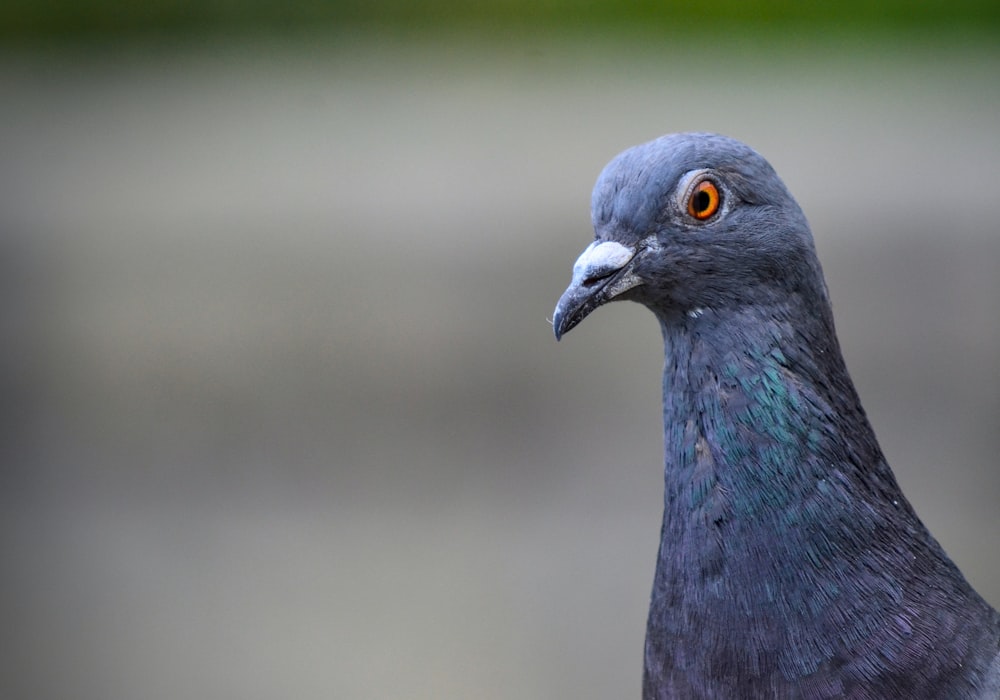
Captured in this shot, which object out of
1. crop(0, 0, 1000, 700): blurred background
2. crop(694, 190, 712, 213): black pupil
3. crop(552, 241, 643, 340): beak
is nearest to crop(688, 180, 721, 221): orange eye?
crop(694, 190, 712, 213): black pupil

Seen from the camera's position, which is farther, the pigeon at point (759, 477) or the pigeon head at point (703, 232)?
the pigeon head at point (703, 232)

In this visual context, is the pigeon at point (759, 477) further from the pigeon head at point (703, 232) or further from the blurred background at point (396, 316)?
the blurred background at point (396, 316)

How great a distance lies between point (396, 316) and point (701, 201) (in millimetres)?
2960

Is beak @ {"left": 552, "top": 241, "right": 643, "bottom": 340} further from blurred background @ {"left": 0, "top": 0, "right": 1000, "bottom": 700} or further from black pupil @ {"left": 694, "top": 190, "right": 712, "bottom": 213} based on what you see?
blurred background @ {"left": 0, "top": 0, "right": 1000, "bottom": 700}

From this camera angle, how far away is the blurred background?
4.70m

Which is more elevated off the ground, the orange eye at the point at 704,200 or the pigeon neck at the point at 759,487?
the orange eye at the point at 704,200

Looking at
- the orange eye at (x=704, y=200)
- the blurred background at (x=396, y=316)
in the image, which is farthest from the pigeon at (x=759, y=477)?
the blurred background at (x=396, y=316)

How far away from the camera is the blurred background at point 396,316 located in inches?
185

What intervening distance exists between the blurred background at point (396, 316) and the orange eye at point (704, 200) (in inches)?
101

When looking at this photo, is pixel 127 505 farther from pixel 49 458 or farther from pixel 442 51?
pixel 442 51

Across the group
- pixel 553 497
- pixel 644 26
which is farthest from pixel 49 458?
pixel 644 26

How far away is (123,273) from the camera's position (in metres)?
5.01

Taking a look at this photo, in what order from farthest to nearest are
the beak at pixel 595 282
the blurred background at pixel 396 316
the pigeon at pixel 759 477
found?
the blurred background at pixel 396 316, the beak at pixel 595 282, the pigeon at pixel 759 477

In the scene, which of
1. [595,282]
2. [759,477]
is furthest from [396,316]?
[759,477]
